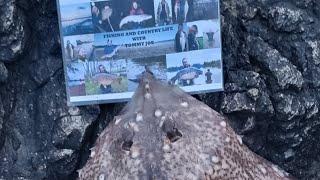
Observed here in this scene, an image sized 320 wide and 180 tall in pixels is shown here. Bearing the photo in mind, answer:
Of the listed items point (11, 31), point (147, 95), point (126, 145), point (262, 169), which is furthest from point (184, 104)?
point (11, 31)

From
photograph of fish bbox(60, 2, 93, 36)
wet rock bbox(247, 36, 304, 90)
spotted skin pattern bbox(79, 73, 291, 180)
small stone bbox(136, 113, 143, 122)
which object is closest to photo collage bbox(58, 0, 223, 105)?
photograph of fish bbox(60, 2, 93, 36)

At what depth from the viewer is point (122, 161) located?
203 centimetres

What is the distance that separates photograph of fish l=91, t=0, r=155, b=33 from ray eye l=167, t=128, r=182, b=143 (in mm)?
653

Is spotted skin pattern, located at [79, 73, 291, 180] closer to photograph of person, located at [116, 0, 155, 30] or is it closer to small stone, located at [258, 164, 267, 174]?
small stone, located at [258, 164, 267, 174]

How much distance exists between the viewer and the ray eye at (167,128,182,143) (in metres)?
2.03

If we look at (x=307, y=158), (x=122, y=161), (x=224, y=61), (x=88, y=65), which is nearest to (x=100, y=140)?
(x=122, y=161)

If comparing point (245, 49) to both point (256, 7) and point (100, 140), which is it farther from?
point (100, 140)

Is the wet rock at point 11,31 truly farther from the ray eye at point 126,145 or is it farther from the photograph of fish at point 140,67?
the ray eye at point 126,145

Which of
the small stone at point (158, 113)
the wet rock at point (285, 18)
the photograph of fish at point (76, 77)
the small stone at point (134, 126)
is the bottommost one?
the small stone at point (134, 126)

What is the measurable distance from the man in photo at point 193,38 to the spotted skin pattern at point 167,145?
16.8 inches

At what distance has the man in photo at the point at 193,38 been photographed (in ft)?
8.57

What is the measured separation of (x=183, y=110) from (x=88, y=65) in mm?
638

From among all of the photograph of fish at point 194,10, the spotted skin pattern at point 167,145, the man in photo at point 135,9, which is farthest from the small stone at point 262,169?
the man in photo at point 135,9

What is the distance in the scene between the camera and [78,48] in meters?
2.63
